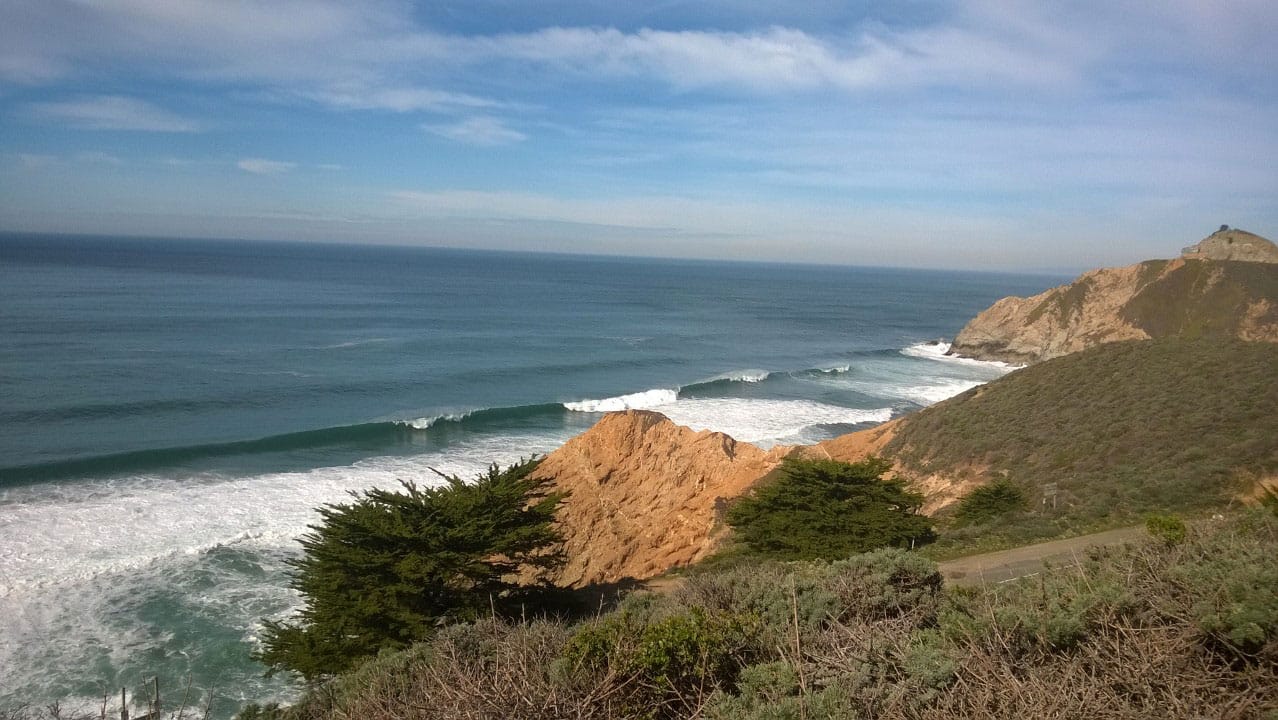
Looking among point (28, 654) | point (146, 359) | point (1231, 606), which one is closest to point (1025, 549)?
point (1231, 606)

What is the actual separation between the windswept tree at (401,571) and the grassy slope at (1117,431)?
11084mm

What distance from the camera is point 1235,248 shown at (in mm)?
68875

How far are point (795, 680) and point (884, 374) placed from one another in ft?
177

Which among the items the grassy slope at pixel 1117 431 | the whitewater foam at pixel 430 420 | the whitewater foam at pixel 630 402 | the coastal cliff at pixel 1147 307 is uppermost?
the coastal cliff at pixel 1147 307

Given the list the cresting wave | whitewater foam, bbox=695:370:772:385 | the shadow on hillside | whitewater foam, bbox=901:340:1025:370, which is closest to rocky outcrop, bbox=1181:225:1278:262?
whitewater foam, bbox=901:340:1025:370

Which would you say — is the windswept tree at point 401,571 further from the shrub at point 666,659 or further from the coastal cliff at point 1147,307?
the coastal cliff at point 1147,307

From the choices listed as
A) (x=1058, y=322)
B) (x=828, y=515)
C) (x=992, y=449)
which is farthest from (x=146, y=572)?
(x=1058, y=322)

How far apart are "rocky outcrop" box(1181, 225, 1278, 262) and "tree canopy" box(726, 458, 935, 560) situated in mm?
66394

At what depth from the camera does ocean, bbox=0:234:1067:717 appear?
17.4 metres

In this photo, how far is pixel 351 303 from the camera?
87.4 m

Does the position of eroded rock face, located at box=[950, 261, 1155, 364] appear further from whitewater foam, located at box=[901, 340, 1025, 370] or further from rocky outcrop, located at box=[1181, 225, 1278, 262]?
rocky outcrop, located at box=[1181, 225, 1278, 262]

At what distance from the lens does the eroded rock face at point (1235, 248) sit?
217ft

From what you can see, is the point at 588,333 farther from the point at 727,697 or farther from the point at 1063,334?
the point at 727,697

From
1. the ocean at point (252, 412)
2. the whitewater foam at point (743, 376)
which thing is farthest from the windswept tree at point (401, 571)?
the whitewater foam at point (743, 376)
